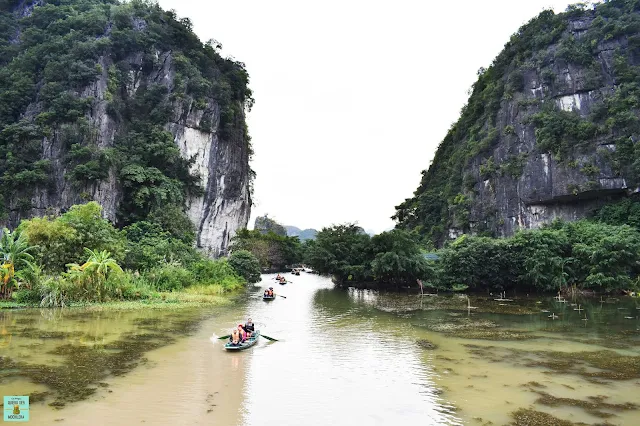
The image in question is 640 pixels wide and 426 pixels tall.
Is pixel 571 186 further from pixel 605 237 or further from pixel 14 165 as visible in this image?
pixel 14 165

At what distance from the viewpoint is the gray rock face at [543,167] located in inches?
1474

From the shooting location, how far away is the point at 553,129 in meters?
40.5

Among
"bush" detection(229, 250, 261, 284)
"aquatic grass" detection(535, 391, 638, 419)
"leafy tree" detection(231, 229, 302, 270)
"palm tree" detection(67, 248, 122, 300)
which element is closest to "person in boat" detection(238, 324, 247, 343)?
"aquatic grass" detection(535, 391, 638, 419)

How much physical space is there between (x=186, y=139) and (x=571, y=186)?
36.6m

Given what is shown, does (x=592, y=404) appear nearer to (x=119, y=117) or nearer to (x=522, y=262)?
(x=522, y=262)

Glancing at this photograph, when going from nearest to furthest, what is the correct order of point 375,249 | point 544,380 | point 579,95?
1. point 544,380
2. point 375,249
3. point 579,95

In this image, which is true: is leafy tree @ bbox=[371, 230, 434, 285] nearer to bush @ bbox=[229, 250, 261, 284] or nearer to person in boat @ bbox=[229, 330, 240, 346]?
bush @ bbox=[229, 250, 261, 284]

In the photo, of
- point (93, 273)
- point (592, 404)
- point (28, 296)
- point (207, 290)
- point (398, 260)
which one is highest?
point (398, 260)

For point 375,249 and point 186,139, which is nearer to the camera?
point 375,249

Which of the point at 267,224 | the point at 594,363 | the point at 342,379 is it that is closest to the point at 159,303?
the point at 342,379

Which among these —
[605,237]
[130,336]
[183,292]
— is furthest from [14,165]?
[605,237]

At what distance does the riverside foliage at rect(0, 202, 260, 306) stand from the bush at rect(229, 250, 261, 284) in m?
7.75

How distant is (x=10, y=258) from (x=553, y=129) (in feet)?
141

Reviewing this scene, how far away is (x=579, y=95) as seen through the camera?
41156 mm
